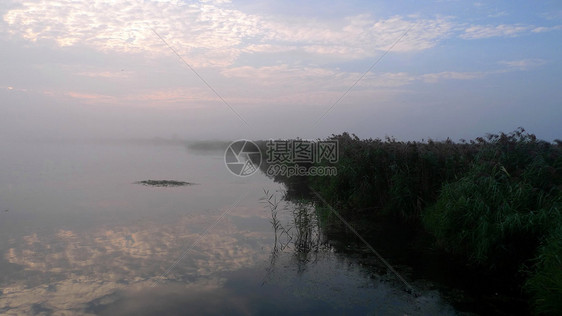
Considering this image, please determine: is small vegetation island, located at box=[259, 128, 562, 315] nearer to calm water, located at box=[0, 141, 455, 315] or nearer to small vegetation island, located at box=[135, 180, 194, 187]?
calm water, located at box=[0, 141, 455, 315]

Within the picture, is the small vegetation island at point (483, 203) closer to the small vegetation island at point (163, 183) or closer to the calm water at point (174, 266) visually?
the calm water at point (174, 266)

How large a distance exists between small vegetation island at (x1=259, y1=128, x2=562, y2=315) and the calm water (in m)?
1.24

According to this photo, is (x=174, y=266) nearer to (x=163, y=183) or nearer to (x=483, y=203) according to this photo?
(x=483, y=203)

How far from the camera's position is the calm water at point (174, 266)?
16.5 feet

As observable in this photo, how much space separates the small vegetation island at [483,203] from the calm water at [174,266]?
4.05 feet

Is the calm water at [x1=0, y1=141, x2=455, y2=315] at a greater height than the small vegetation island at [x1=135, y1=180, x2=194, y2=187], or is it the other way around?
the small vegetation island at [x1=135, y1=180, x2=194, y2=187]

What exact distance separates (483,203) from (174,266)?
468 centimetres

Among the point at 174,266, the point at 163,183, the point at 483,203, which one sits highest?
the point at 483,203

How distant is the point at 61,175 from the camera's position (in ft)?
57.5

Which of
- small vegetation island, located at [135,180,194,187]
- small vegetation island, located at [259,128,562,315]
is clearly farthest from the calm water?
small vegetation island, located at [135,180,194,187]

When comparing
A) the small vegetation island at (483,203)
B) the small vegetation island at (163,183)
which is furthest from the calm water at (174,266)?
the small vegetation island at (163,183)

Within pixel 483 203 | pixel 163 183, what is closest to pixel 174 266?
pixel 483 203

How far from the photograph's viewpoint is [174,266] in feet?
20.7

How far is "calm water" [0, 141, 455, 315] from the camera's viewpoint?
5.02 meters
